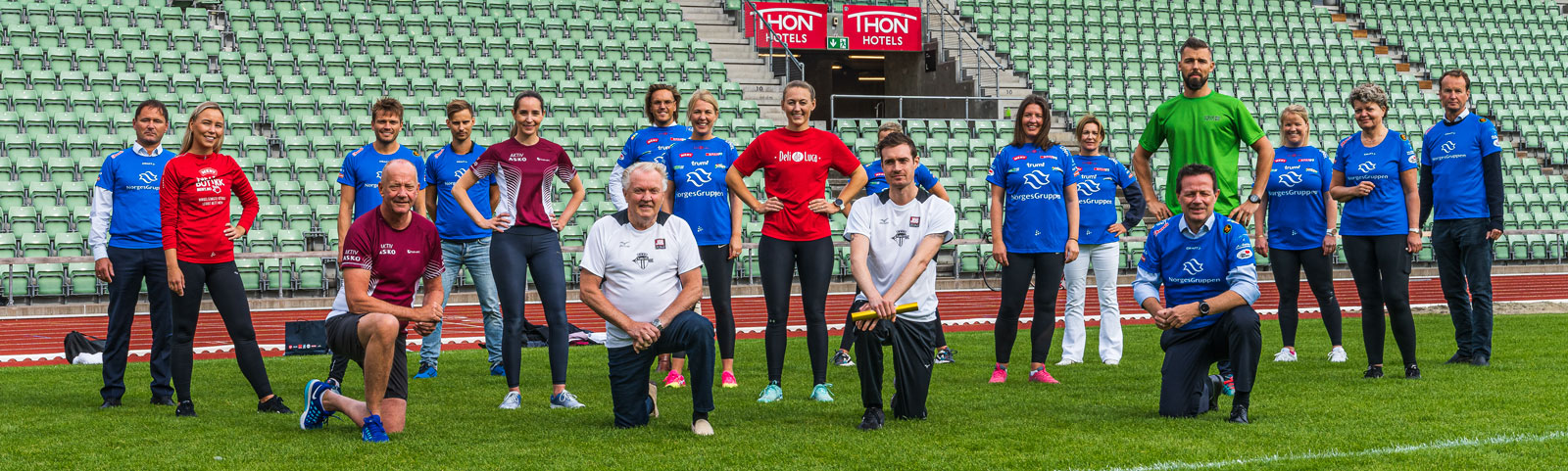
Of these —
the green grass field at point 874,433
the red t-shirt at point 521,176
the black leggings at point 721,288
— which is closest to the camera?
the green grass field at point 874,433

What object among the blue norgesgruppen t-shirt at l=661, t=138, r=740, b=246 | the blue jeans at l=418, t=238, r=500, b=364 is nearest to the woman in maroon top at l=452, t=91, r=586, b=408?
the blue norgesgruppen t-shirt at l=661, t=138, r=740, b=246

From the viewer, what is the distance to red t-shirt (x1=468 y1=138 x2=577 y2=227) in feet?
21.9

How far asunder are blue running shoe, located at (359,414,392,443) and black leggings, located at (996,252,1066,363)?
3431 mm

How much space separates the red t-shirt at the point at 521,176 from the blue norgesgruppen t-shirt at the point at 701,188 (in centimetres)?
66

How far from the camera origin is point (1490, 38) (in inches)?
Answer: 987

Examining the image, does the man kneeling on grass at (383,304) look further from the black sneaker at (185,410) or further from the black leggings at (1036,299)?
the black leggings at (1036,299)

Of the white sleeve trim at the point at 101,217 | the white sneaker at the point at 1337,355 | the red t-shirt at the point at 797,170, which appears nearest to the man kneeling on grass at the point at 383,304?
the white sleeve trim at the point at 101,217

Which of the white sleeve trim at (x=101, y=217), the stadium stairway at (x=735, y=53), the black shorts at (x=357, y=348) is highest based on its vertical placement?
the stadium stairway at (x=735, y=53)

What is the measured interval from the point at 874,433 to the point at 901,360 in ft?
1.31

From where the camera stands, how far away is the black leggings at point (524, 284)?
649cm

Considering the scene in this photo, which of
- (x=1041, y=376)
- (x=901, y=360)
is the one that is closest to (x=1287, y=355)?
(x=1041, y=376)

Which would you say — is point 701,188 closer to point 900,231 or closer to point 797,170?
point 797,170

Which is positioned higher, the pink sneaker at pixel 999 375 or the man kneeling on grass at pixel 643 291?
the man kneeling on grass at pixel 643 291

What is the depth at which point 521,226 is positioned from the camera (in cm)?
668
